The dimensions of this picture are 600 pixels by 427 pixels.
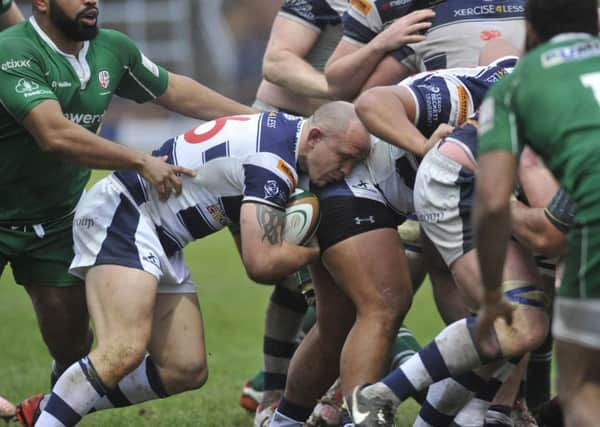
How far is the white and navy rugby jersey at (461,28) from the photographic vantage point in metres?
6.54

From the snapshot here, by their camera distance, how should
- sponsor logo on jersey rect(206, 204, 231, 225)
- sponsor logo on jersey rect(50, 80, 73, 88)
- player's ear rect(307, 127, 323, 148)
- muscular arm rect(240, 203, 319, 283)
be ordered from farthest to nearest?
sponsor logo on jersey rect(50, 80, 73, 88), sponsor logo on jersey rect(206, 204, 231, 225), player's ear rect(307, 127, 323, 148), muscular arm rect(240, 203, 319, 283)

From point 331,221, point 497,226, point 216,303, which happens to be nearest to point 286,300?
point 331,221

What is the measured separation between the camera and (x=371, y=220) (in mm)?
6105

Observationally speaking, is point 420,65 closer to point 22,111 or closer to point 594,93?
point 22,111

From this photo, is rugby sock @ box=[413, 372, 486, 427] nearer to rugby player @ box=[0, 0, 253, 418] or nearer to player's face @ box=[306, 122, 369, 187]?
player's face @ box=[306, 122, 369, 187]

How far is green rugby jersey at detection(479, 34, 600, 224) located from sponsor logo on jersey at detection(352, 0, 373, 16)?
283 centimetres

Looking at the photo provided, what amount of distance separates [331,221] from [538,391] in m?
1.87

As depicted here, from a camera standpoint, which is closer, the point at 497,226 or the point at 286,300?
the point at 497,226

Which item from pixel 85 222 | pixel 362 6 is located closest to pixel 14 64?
pixel 85 222

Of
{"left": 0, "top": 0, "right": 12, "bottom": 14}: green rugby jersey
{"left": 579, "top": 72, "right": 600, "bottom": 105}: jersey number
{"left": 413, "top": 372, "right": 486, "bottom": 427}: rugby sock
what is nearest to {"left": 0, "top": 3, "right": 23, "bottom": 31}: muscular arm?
{"left": 0, "top": 0, "right": 12, "bottom": 14}: green rugby jersey

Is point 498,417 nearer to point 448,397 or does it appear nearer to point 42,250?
point 448,397

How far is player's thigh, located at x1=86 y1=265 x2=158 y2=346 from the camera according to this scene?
18.8 feet

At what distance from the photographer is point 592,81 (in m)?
4.06

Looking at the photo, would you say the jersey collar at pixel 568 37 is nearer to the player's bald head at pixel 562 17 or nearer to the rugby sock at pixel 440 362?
the player's bald head at pixel 562 17
